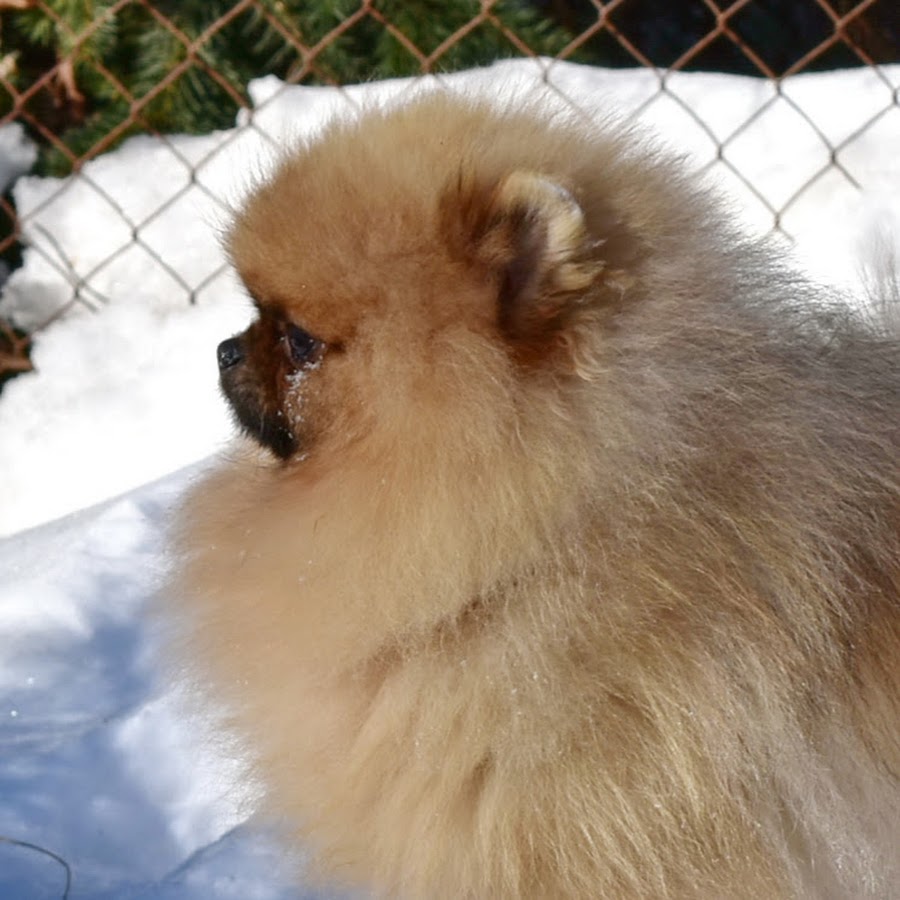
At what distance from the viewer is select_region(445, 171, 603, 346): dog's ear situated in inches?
48.7

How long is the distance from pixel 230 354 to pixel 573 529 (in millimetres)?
421

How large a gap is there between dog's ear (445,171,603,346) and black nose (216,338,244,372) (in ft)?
0.95

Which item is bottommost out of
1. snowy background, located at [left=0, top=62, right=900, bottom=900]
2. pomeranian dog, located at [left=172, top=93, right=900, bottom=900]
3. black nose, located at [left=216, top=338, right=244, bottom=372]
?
snowy background, located at [left=0, top=62, right=900, bottom=900]

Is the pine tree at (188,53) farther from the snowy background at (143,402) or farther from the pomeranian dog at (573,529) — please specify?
the pomeranian dog at (573,529)

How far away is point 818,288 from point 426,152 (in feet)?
1.61

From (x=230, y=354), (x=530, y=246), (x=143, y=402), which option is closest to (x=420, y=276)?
(x=530, y=246)

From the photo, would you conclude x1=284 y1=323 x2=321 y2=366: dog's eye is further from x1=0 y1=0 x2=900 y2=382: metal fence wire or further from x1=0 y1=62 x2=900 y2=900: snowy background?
x1=0 y1=0 x2=900 y2=382: metal fence wire

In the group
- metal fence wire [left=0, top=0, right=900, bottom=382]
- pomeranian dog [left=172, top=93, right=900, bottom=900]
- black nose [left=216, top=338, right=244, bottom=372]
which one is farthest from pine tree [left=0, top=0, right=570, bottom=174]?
pomeranian dog [left=172, top=93, right=900, bottom=900]

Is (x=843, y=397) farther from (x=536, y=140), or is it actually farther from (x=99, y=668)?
(x=99, y=668)

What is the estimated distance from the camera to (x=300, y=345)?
4.56 ft

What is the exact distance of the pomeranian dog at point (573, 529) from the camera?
4.25ft

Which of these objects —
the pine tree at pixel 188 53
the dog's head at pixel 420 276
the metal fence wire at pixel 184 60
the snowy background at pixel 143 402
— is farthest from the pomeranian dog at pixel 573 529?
the pine tree at pixel 188 53

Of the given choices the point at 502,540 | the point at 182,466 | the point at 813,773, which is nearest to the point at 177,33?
Answer: the point at 182,466

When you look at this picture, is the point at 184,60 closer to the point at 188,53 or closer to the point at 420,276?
the point at 188,53
